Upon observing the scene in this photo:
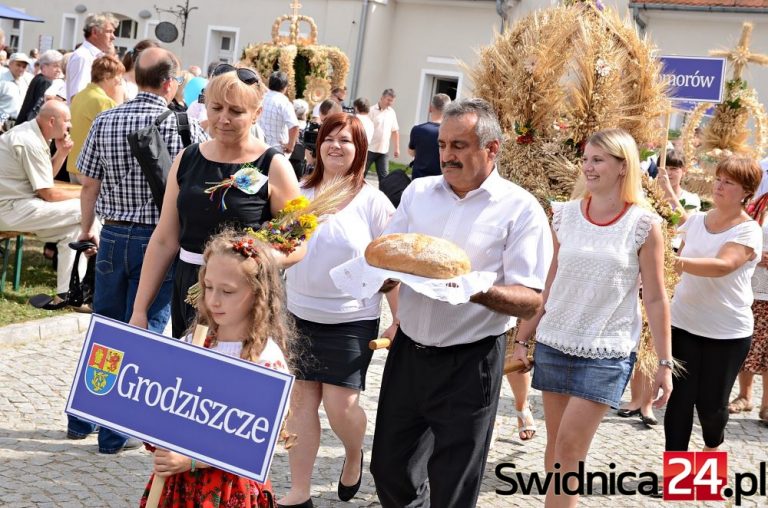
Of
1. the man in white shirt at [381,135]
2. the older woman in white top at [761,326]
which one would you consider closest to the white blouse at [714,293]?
the older woman in white top at [761,326]

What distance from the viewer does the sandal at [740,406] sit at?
799 centimetres

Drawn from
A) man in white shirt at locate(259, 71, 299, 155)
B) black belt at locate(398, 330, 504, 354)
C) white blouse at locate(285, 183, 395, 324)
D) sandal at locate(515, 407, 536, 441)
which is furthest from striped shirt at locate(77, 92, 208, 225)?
man in white shirt at locate(259, 71, 299, 155)

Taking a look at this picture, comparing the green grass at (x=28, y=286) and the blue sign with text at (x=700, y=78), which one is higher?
the blue sign with text at (x=700, y=78)

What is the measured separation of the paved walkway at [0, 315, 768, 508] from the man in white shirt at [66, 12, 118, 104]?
3717 mm

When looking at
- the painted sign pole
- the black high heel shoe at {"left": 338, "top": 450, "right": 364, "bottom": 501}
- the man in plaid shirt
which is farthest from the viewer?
the man in plaid shirt

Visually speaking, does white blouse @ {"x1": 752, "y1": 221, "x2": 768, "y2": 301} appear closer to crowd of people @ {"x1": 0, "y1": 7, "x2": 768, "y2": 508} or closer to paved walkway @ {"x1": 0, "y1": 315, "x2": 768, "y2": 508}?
paved walkway @ {"x1": 0, "y1": 315, "x2": 768, "y2": 508}

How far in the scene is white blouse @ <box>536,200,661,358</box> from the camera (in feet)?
15.2

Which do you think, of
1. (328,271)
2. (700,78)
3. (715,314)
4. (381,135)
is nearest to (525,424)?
(715,314)

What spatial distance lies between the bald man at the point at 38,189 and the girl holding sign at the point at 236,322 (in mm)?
5110

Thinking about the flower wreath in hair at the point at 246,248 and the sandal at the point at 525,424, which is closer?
the flower wreath in hair at the point at 246,248

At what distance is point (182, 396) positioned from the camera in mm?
3176

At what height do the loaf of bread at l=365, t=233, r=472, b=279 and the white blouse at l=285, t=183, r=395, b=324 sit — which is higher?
the loaf of bread at l=365, t=233, r=472, b=279

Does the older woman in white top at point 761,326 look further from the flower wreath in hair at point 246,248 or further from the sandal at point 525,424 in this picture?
the flower wreath in hair at point 246,248

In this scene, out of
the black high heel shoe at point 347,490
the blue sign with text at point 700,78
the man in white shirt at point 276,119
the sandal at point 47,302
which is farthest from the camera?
the man in white shirt at point 276,119
